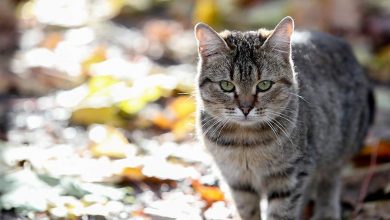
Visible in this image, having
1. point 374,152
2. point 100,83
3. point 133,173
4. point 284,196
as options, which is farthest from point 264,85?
point 100,83

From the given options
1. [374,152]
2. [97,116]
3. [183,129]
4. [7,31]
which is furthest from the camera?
[7,31]

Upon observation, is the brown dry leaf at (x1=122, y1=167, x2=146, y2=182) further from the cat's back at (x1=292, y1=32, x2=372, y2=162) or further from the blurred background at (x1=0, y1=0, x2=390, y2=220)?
the cat's back at (x1=292, y1=32, x2=372, y2=162)

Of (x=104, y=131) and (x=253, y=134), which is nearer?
(x=253, y=134)

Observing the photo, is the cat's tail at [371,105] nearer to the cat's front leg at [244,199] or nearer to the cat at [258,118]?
the cat at [258,118]

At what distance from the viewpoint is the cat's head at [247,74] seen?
159 inches

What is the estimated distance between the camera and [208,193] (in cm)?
452

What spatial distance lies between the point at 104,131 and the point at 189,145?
550mm

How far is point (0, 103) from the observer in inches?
232

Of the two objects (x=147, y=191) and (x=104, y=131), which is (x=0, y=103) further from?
(x=147, y=191)

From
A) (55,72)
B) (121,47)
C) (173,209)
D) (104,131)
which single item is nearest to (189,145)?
(104,131)

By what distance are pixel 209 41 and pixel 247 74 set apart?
27cm

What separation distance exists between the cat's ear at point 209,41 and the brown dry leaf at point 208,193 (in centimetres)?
80

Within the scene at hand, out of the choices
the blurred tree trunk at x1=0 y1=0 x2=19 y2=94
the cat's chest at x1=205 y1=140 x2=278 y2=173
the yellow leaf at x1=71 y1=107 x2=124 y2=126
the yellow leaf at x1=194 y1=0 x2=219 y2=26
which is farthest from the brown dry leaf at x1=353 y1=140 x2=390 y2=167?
the blurred tree trunk at x1=0 y1=0 x2=19 y2=94

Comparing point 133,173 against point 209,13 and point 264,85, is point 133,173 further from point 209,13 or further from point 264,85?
point 209,13
